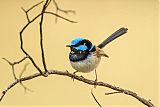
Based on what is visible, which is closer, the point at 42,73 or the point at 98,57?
the point at 42,73

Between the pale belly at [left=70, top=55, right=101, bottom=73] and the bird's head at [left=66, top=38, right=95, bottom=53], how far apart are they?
0.03 metres

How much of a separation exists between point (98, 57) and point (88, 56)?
0.02 m

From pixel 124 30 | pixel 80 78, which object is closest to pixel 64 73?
pixel 80 78

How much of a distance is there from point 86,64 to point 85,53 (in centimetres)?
2

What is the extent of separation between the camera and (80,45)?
1.25ft

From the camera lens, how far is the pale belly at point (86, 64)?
0.42 m

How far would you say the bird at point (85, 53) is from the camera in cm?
38

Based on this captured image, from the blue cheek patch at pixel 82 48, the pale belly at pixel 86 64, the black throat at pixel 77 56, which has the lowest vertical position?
the pale belly at pixel 86 64

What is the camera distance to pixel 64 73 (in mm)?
314

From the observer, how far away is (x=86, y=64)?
0.43m

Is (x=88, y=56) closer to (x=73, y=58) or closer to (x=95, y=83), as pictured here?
(x=73, y=58)

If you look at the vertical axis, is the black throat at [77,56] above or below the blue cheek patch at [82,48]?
below

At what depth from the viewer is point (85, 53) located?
1.46 ft

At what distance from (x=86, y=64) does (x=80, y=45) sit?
0.18 feet
